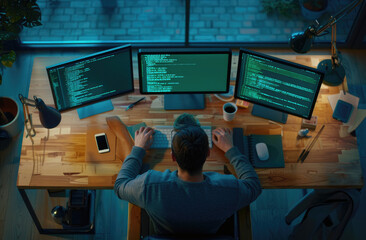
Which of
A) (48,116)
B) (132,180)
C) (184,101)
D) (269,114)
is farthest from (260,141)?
(48,116)

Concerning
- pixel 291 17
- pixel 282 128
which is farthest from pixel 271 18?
pixel 282 128

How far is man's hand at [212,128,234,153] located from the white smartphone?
700 mm

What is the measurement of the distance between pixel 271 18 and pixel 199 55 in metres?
2.28

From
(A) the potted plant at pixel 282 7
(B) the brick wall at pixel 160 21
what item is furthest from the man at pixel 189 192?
(A) the potted plant at pixel 282 7

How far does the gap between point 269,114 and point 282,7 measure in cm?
206

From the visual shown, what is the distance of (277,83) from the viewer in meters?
2.36

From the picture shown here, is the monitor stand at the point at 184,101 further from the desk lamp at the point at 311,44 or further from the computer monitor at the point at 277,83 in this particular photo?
the desk lamp at the point at 311,44

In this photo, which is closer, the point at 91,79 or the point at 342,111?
the point at 91,79

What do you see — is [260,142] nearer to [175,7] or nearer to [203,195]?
[203,195]

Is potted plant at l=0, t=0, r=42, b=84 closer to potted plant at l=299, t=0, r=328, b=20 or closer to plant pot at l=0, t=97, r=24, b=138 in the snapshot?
plant pot at l=0, t=97, r=24, b=138

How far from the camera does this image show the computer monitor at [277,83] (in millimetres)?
2244

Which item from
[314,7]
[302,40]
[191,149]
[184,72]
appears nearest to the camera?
[191,149]

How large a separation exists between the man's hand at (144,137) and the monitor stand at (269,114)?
74 cm

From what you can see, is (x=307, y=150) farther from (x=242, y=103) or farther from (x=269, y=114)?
(x=242, y=103)
